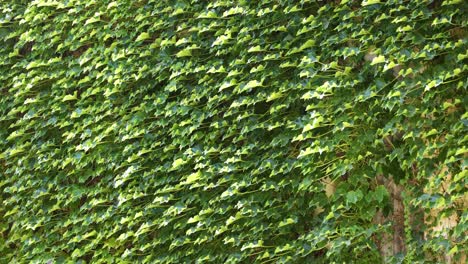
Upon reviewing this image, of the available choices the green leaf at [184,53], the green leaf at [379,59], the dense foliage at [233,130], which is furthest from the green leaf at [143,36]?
the green leaf at [379,59]

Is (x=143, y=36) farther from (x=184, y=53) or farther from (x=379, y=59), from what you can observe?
(x=379, y=59)

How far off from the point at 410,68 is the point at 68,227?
2.74 metres

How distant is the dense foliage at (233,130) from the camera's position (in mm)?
3527

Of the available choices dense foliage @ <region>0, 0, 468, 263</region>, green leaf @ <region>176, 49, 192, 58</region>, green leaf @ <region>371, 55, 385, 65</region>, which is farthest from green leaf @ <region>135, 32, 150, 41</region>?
green leaf @ <region>371, 55, 385, 65</region>

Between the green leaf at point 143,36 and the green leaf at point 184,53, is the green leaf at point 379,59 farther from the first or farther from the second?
the green leaf at point 143,36

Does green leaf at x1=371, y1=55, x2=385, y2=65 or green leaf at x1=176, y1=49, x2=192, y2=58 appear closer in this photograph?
green leaf at x1=371, y1=55, x2=385, y2=65

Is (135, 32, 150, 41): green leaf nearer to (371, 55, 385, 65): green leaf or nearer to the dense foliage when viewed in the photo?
the dense foliage

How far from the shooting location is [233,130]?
420 cm

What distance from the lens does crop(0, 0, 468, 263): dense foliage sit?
3527 millimetres

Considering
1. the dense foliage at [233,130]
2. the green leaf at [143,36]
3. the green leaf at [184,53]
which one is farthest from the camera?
the green leaf at [143,36]

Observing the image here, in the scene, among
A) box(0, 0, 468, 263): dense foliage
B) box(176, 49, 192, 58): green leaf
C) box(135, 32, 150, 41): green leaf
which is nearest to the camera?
box(0, 0, 468, 263): dense foliage

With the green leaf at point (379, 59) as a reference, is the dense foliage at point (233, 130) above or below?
below

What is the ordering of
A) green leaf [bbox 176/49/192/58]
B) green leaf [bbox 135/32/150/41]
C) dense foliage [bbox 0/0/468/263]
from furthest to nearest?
green leaf [bbox 135/32/150/41] → green leaf [bbox 176/49/192/58] → dense foliage [bbox 0/0/468/263]

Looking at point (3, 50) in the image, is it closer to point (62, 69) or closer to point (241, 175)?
point (62, 69)
